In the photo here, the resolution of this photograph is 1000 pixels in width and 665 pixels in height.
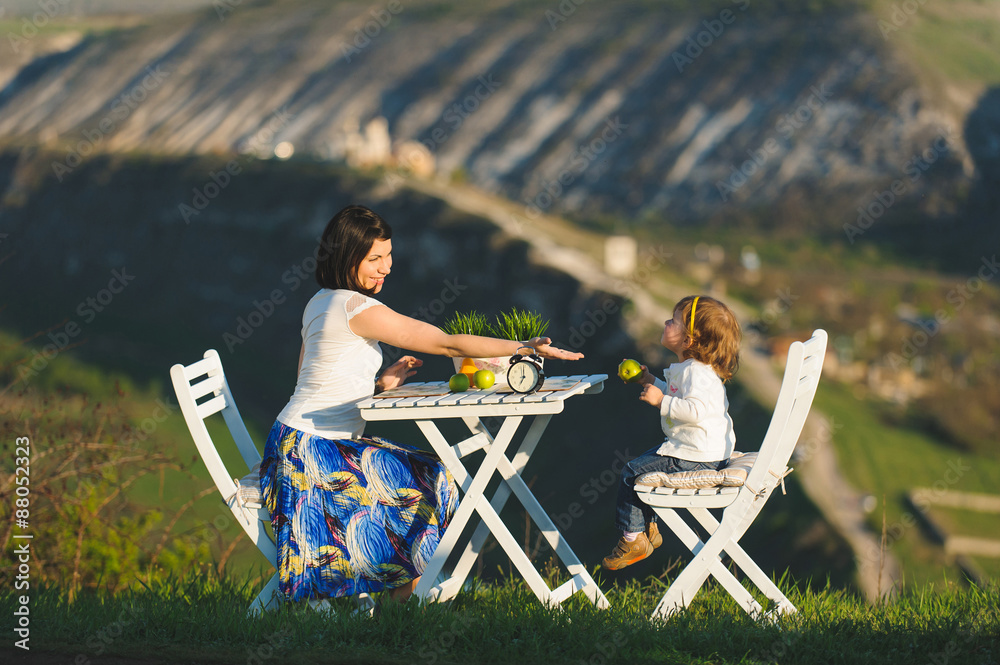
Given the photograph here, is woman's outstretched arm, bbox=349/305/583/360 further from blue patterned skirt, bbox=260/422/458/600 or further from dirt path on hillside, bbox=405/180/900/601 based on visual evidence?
dirt path on hillside, bbox=405/180/900/601

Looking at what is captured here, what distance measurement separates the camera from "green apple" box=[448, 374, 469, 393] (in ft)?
12.1

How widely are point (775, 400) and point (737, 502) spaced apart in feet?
121

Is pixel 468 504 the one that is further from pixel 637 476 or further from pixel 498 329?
pixel 498 329

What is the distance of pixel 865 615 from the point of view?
12.0 ft

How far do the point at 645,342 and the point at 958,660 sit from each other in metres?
39.8

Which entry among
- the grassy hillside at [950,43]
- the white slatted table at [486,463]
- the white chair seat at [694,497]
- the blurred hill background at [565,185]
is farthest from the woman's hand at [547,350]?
the grassy hillside at [950,43]

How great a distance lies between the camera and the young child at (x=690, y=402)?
11.6 ft

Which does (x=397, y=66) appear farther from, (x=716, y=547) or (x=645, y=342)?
(x=716, y=547)

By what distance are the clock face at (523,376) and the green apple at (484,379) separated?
115 millimetres

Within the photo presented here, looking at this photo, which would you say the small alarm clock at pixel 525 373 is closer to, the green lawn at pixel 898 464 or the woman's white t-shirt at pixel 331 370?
the woman's white t-shirt at pixel 331 370

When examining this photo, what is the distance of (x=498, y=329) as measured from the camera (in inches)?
154

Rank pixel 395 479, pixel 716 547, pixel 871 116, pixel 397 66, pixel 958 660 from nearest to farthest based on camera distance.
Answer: pixel 958 660, pixel 716 547, pixel 395 479, pixel 871 116, pixel 397 66

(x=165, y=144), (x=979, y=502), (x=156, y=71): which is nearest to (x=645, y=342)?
(x=979, y=502)

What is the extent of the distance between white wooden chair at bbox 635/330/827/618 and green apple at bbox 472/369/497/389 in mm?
707
